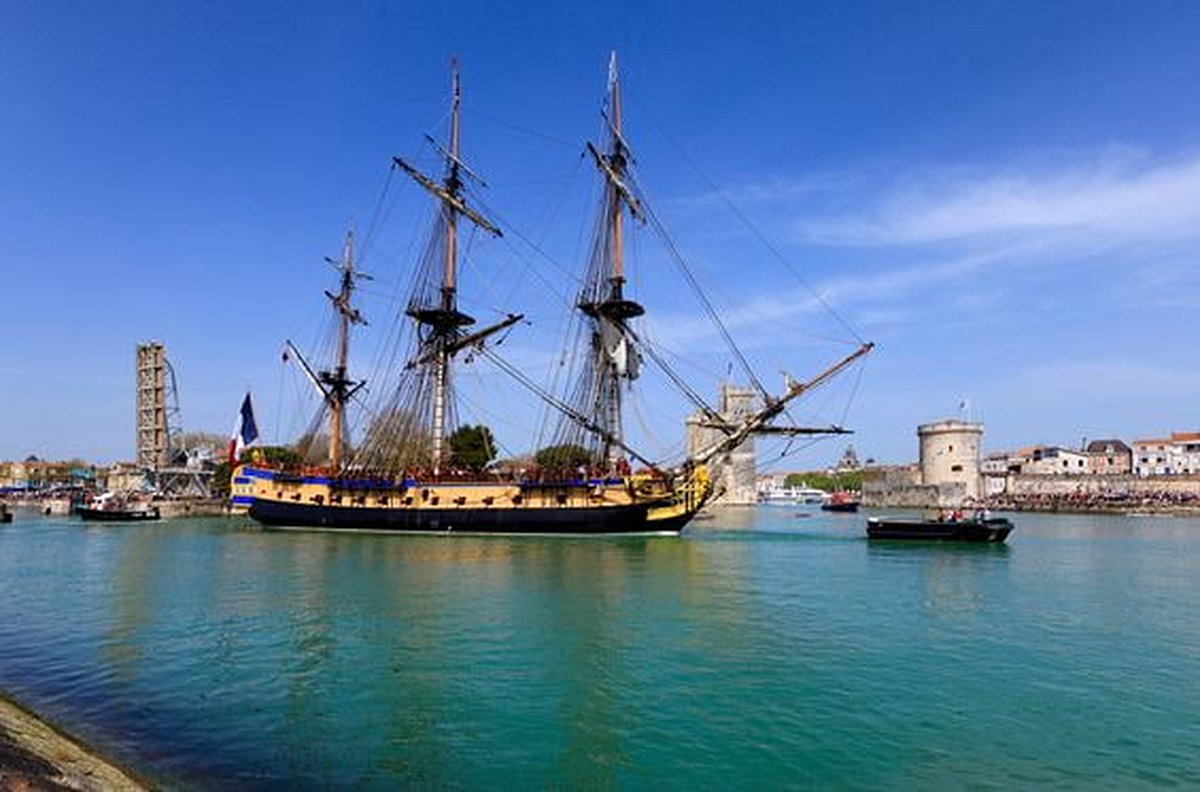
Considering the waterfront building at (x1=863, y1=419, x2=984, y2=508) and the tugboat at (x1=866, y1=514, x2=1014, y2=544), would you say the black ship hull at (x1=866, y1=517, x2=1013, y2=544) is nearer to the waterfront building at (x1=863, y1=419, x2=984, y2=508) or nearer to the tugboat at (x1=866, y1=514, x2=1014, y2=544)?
the tugboat at (x1=866, y1=514, x2=1014, y2=544)

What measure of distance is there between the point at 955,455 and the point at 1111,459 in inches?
2064

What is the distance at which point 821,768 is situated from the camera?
10.6m

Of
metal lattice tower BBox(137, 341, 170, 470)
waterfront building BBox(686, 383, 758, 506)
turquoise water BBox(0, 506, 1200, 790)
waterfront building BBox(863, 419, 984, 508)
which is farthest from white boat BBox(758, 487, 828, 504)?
turquoise water BBox(0, 506, 1200, 790)

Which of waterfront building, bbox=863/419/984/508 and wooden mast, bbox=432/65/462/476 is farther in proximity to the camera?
waterfront building, bbox=863/419/984/508

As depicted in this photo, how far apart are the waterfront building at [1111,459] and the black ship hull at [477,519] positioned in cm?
13837

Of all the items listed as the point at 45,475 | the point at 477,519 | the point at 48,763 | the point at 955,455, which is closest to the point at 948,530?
the point at 477,519

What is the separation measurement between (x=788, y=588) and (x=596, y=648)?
13023 mm

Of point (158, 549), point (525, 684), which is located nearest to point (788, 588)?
point (525, 684)

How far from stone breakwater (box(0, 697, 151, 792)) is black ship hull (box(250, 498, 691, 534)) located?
41.4m

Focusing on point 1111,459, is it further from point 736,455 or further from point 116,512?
point 116,512

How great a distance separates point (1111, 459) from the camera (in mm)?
158250

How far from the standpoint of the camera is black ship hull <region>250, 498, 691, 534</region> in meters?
51.6

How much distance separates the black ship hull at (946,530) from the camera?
51.6m

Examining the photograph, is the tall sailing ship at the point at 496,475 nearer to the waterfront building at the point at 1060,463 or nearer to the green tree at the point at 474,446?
the green tree at the point at 474,446
